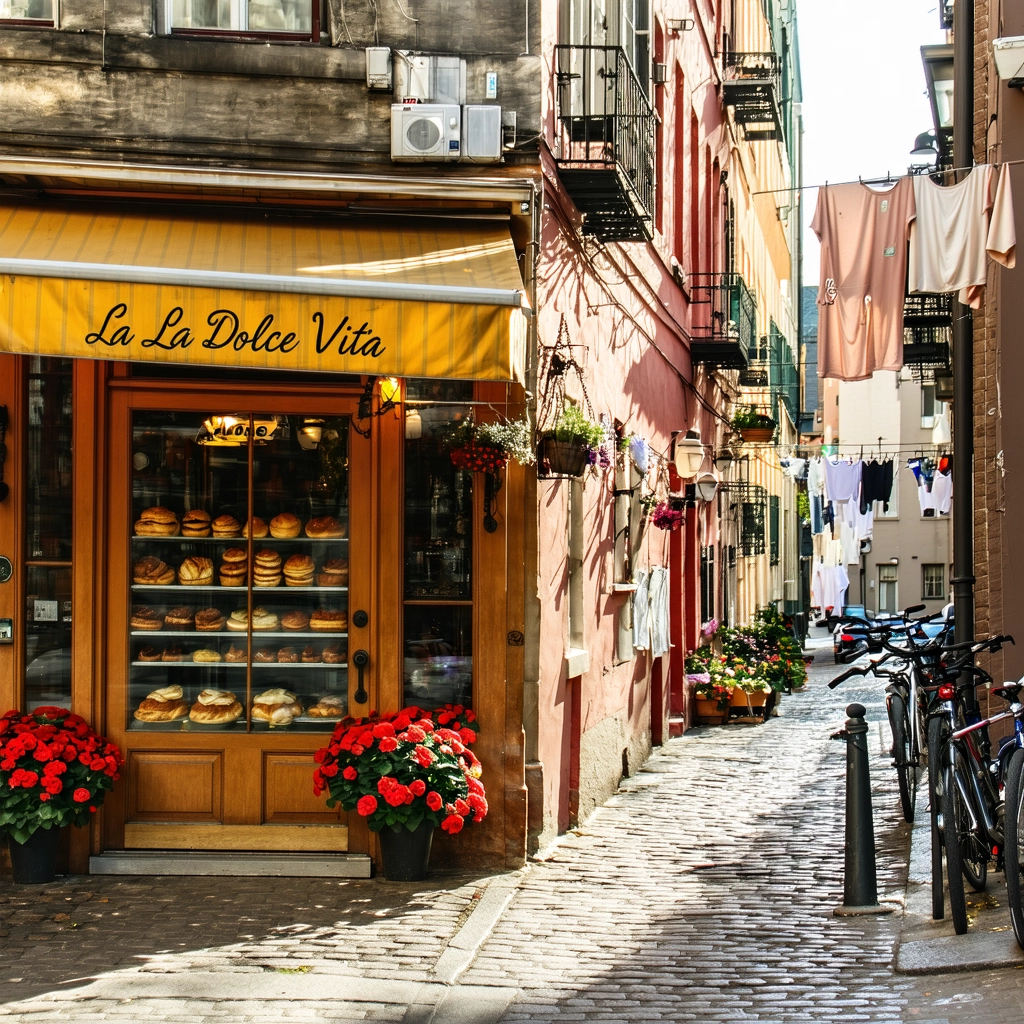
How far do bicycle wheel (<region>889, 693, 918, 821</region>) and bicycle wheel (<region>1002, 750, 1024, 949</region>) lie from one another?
413 centimetres

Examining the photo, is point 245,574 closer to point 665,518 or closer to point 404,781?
point 404,781

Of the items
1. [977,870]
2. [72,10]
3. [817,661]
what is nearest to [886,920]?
[977,870]

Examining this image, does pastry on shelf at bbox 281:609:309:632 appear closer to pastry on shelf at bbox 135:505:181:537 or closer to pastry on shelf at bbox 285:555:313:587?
pastry on shelf at bbox 285:555:313:587

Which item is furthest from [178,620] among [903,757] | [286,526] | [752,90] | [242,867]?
[752,90]

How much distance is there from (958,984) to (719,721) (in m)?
11.7

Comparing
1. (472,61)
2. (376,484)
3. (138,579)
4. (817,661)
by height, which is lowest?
(817,661)

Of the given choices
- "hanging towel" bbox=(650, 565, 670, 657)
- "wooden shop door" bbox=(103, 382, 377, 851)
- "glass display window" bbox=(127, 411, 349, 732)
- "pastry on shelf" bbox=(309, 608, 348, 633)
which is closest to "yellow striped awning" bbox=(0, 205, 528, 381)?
"wooden shop door" bbox=(103, 382, 377, 851)

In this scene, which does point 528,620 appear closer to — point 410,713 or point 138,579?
point 410,713

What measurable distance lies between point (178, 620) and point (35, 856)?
5.23 feet

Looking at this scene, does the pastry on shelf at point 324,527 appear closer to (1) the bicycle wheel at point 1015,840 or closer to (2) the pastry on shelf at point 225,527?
(2) the pastry on shelf at point 225,527

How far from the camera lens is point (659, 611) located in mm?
14680

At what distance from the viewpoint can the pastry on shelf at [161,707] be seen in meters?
8.94

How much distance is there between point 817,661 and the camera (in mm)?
33188

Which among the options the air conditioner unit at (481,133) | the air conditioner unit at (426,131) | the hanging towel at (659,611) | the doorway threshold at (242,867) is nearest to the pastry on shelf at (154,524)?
the doorway threshold at (242,867)
